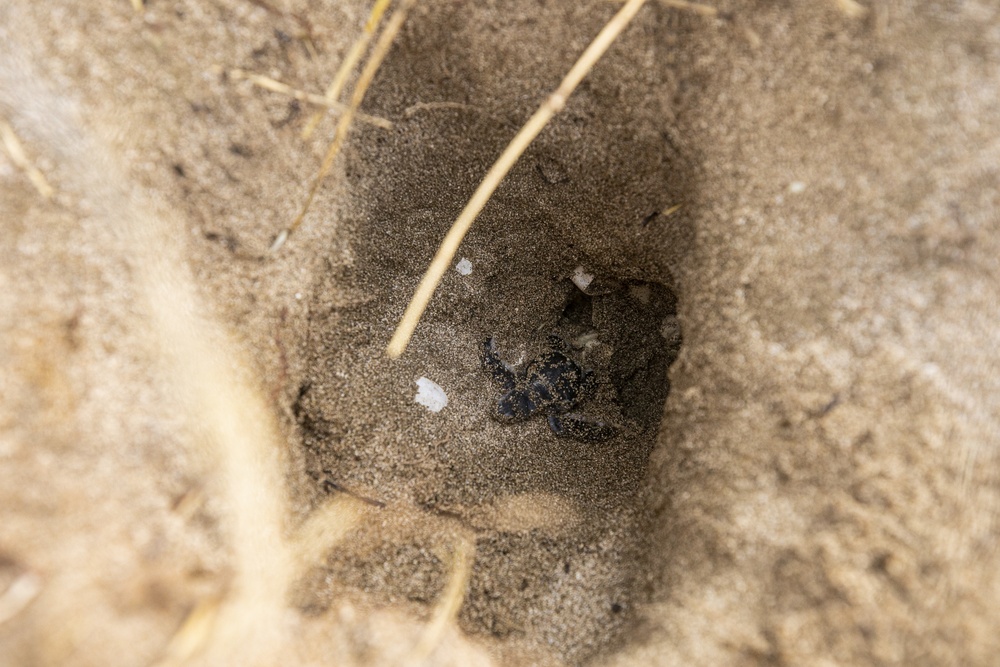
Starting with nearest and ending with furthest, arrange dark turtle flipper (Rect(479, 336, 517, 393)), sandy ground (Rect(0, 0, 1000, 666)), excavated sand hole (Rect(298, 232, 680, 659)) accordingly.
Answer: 1. sandy ground (Rect(0, 0, 1000, 666))
2. excavated sand hole (Rect(298, 232, 680, 659))
3. dark turtle flipper (Rect(479, 336, 517, 393))

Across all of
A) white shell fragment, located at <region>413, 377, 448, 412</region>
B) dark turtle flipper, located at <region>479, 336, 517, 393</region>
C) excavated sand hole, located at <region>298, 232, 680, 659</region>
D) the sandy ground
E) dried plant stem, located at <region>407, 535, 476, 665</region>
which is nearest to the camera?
the sandy ground

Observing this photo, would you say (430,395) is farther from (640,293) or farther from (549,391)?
(640,293)

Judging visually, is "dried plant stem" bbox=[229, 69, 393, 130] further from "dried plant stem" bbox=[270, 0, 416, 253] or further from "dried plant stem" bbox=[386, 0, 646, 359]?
"dried plant stem" bbox=[386, 0, 646, 359]

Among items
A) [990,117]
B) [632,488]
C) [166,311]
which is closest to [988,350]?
[990,117]

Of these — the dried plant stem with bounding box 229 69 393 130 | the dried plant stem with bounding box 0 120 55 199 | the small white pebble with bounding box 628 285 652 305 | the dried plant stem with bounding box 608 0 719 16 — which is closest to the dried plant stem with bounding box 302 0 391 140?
the dried plant stem with bounding box 229 69 393 130

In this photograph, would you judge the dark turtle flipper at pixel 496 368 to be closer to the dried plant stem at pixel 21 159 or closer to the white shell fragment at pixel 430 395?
the white shell fragment at pixel 430 395

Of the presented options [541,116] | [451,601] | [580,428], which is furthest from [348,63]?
[451,601]
